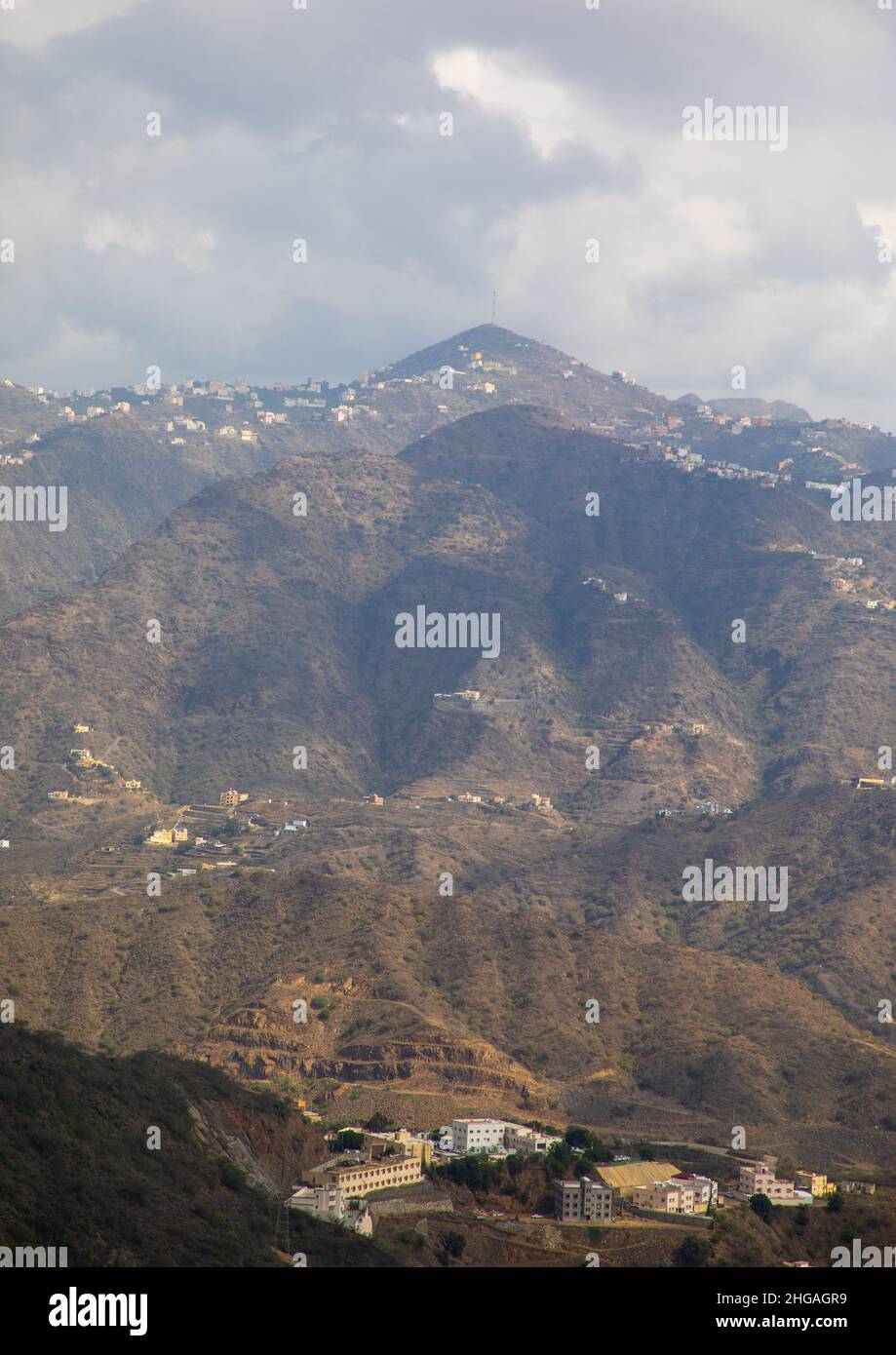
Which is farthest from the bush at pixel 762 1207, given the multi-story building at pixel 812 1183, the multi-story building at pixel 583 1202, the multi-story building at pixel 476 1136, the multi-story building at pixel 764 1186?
the multi-story building at pixel 476 1136

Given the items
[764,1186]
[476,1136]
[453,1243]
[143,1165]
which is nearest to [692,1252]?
[453,1243]

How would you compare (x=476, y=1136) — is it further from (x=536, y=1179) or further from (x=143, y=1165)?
(x=143, y=1165)

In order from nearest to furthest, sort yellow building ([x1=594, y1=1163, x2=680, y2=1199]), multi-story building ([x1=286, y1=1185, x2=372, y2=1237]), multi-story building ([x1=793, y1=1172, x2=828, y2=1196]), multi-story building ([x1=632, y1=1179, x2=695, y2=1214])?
multi-story building ([x1=286, y1=1185, x2=372, y2=1237])
multi-story building ([x1=632, y1=1179, x2=695, y2=1214])
yellow building ([x1=594, y1=1163, x2=680, y2=1199])
multi-story building ([x1=793, y1=1172, x2=828, y2=1196])

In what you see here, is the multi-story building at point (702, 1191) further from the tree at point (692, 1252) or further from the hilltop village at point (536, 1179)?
the tree at point (692, 1252)

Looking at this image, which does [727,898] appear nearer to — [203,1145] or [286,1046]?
[286,1046]

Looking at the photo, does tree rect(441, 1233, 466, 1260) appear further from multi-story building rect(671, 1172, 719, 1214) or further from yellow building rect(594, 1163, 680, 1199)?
multi-story building rect(671, 1172, 719, 1214)

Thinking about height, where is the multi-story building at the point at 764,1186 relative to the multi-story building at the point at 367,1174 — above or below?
below

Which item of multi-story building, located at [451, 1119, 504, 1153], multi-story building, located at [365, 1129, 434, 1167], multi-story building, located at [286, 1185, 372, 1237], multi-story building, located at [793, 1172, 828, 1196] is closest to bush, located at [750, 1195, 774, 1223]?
multi-story building, located at [793, 1172, 828, 1196]
